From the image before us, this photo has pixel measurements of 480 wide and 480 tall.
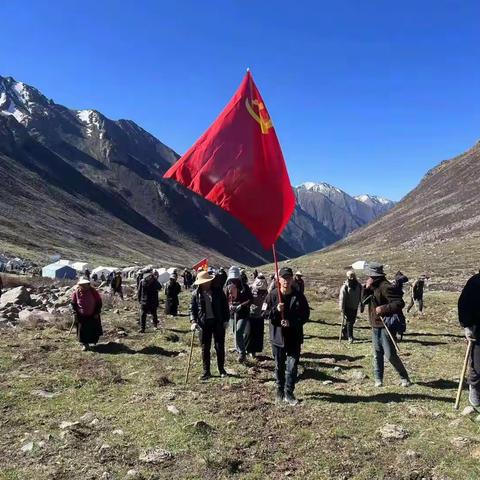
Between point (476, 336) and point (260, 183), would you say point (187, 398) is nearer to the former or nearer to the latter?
point (260, 183)

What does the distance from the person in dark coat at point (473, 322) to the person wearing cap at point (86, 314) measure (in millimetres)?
9068

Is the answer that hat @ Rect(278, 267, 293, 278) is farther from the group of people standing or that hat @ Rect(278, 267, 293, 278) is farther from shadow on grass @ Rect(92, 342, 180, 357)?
shadow on grass @ Rect(92, 342, 180, 357)

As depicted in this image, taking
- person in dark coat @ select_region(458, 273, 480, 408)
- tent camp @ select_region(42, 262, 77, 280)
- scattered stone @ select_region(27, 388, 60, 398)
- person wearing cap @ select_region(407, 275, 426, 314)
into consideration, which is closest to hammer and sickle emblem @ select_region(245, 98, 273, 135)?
person in dark coat @ select_region(458, 273, 480, 408)

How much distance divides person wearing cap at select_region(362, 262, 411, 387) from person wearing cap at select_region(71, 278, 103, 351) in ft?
24.0

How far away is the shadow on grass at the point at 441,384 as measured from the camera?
9312 millimetres

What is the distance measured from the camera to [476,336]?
779 cm

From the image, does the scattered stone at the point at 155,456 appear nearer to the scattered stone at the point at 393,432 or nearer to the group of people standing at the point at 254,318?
the group of people standing at the point at 254,318

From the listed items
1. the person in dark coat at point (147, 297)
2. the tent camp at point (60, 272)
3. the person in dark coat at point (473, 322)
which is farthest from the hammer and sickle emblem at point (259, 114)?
the tent camp at point (60, 272)

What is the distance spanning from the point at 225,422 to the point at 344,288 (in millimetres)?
7834

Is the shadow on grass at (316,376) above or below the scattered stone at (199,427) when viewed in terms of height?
above

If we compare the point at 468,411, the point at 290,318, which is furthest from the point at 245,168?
the point at 468,411

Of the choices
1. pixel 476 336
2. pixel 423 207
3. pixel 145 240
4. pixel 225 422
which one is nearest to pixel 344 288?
pixel 476 336

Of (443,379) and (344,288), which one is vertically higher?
(344,288)

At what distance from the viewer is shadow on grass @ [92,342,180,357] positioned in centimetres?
1290
